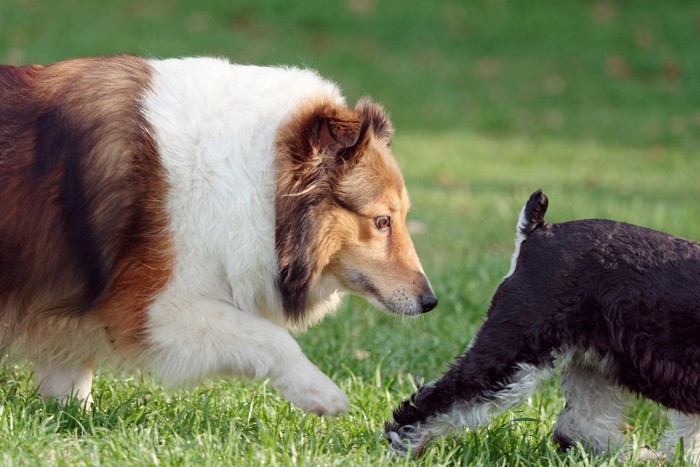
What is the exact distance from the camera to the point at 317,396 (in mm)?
3635

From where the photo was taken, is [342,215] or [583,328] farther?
[342,215]

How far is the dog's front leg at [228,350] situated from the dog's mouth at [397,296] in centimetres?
44

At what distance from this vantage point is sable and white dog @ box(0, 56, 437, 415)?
12.3ft

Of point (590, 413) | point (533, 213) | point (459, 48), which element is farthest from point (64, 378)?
point (459, 48)

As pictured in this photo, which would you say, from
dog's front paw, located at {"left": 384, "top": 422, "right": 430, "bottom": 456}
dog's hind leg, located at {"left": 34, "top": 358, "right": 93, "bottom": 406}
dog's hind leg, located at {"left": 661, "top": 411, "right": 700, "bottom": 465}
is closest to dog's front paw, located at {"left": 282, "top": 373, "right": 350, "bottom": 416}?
dog's front paw, located at {"left": 384, "top": 422, "right": 430, "bottom": 456}

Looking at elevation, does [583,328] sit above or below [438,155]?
below

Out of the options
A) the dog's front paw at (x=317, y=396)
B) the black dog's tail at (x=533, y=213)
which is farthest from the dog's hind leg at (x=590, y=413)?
the dog's front paw at (x=317, y=396)

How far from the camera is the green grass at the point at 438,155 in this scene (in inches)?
148

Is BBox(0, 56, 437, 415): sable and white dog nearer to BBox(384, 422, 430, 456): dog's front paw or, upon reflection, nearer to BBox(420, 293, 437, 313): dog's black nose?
BBox(420, 293, 437, 313): dog's black nose

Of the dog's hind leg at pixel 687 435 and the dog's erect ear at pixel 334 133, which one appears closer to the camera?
the dog's hind leg at pixel 687 435

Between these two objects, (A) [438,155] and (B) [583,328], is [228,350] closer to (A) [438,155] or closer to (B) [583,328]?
(B) [583,328]

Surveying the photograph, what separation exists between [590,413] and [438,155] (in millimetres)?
8481

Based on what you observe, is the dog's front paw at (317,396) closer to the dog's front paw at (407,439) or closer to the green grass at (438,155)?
the green grass at (438,155)

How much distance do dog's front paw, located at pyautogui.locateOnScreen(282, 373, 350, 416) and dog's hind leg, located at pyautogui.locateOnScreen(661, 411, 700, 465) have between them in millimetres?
1347
